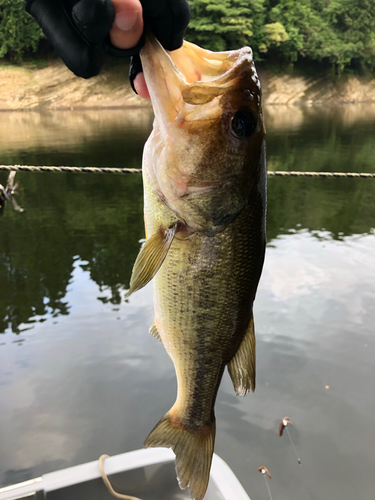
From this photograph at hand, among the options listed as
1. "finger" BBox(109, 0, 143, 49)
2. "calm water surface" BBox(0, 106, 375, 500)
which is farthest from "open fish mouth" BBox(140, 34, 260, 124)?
"calm water surface" BBox(0, 106, 375, 500)

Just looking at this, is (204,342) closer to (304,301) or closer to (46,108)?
(304,301)

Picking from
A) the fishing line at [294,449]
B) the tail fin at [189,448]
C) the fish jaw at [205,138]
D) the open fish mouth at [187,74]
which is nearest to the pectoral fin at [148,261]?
the fish jaw at [205,138]

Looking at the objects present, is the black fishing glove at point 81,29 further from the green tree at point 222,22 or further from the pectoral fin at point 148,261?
the green tree at point 222,22

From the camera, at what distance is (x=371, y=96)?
46031 mm

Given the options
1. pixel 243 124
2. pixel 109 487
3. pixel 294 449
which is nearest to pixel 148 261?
pixel 243 124

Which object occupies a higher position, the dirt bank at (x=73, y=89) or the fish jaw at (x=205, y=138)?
the fish jaw at (x=205, y=138)

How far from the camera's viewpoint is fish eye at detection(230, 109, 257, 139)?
130cm

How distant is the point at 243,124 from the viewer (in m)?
1.31

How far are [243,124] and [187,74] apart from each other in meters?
0.24

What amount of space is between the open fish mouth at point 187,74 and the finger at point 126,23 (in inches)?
4.3

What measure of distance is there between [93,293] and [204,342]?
5269mm

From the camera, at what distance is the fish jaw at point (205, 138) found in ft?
4.15

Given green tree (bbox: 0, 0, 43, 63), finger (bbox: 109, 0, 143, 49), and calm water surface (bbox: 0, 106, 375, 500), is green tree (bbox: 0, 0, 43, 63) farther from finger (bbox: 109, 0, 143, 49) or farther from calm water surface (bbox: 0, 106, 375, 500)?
finger (bbox: 109, 0, 143, 49)

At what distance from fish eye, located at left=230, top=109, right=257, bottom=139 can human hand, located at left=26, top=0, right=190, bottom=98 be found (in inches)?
11.3
